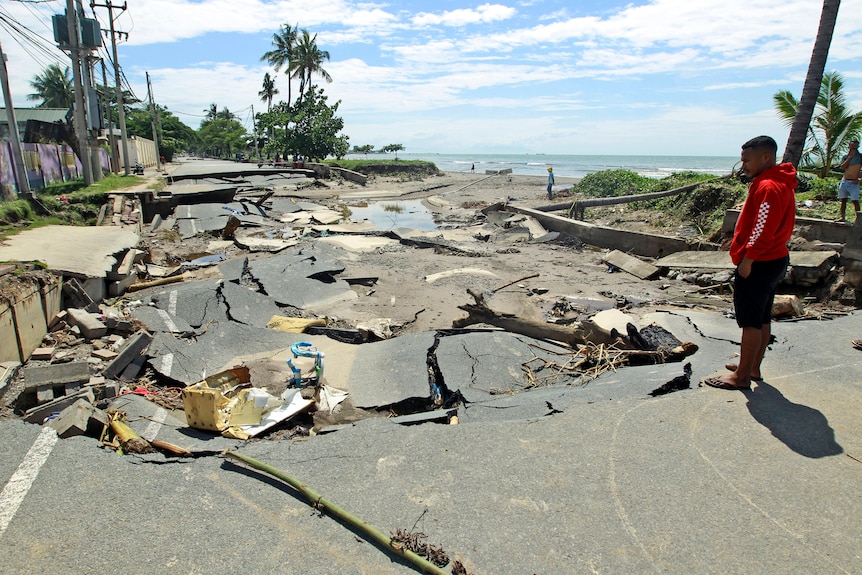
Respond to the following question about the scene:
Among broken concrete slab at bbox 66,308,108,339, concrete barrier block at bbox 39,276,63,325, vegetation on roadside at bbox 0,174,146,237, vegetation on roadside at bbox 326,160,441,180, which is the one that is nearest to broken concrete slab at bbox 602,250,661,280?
broken concrete slab at bbox 66,308,108,339

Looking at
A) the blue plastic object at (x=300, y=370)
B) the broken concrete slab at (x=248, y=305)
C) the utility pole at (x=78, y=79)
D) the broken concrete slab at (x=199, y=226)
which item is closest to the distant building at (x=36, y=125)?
the utility pole at (x=78, y=79)

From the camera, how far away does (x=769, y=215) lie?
11.6ft

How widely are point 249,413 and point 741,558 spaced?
3408 mm

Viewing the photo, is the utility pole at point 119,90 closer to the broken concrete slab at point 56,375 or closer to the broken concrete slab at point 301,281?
the broken concrete slab at point 301,281

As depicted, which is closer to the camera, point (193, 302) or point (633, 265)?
point (193, 302)

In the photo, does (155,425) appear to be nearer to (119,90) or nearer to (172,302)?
(172,302)

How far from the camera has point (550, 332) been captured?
19.9 feet

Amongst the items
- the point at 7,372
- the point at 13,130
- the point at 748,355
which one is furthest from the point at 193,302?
the point at 13,130

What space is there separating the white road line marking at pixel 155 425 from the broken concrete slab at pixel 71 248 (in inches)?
149

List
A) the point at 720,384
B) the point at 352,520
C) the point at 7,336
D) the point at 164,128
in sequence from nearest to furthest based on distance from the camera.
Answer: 1. the point at 352,520
2. the point at 720,384
3. the point at 7,336
4. the point at 164,128

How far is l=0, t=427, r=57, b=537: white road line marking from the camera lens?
8.59ft

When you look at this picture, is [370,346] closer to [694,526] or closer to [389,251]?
[694,526]

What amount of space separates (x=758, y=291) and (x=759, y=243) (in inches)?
15.2

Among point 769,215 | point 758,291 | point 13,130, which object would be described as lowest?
point 758,291
